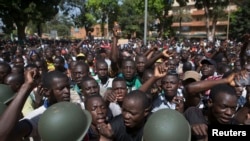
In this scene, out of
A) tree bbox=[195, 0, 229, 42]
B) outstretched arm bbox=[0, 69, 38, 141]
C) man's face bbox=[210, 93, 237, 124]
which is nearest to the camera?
Result: outstretched arm bbox=[0, 69, 38, 141]

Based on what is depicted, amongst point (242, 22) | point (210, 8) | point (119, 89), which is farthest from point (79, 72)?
point (242, 22)

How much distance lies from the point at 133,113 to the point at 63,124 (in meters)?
0.81

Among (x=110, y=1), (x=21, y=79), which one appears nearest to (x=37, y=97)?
(x=21, y=79)

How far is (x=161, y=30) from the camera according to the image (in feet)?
153

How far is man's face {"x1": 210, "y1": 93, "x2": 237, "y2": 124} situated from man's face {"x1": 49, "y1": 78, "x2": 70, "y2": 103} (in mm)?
1562

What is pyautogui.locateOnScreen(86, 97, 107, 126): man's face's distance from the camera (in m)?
3.64

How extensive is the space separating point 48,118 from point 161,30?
44.9 meters

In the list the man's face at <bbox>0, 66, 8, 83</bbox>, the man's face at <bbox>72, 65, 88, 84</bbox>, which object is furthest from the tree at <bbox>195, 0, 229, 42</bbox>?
the man's face at <bbox>0, 66, 8, 83</bbox>

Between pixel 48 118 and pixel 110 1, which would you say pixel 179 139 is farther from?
pixel 110 1

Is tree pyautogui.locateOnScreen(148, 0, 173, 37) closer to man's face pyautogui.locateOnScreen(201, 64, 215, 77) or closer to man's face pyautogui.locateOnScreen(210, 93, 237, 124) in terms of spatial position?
man's face pyautogui.locateOnScreen(201, 64, 215, 77)

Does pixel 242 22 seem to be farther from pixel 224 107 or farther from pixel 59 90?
pixel 224 107

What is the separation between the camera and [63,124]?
7.93 ft

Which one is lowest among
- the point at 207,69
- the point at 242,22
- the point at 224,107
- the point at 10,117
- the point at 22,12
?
the point at 242,22

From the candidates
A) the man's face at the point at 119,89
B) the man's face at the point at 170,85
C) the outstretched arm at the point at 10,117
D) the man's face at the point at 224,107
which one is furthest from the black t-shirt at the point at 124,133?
the man's face at the point at 170,85
